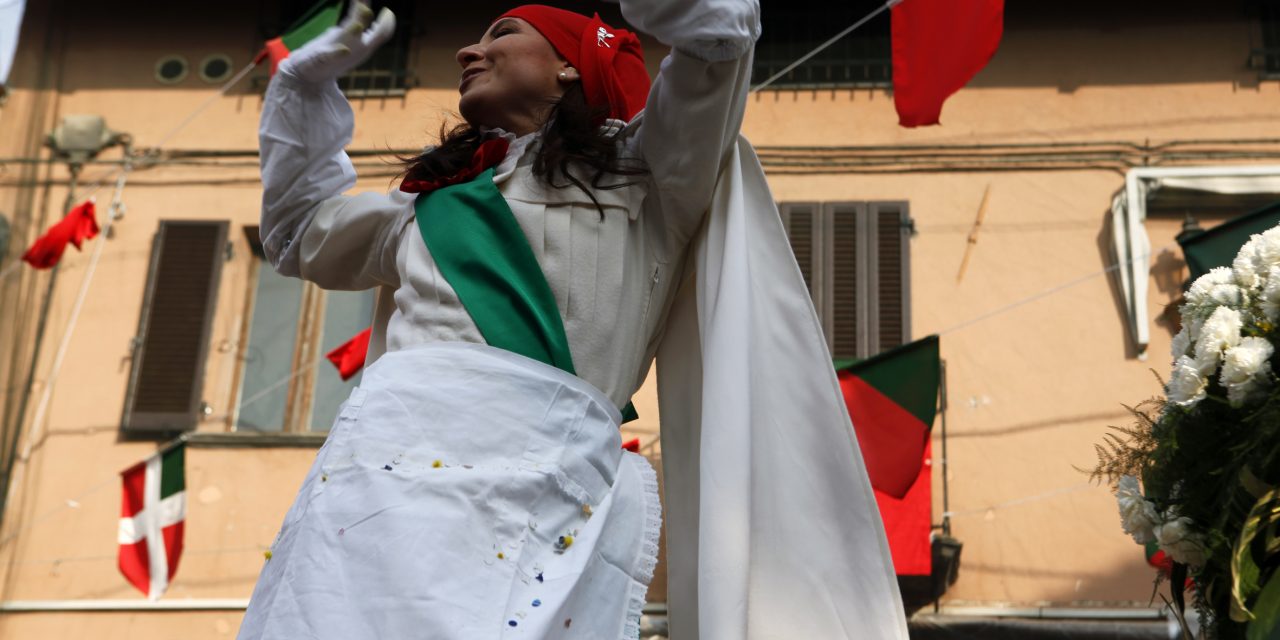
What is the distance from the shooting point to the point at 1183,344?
12.3ft

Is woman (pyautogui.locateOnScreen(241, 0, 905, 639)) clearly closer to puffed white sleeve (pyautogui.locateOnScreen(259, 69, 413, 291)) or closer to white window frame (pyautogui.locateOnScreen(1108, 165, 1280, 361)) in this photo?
puffed white sleeve (pyautogui.locateOnScreen(259, 69, 413, 291))

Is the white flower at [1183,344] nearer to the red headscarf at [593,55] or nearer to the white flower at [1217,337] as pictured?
the white flower at [1217,337]

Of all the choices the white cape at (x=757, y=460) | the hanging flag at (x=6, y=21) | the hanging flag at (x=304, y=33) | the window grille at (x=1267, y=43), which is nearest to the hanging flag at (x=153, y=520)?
the hanging flag at (x=304, y=33)

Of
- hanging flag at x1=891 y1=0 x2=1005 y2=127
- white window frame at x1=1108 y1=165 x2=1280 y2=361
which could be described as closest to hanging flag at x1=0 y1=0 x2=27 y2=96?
hanging flag at x1=891 y1=0 x2=1005 y2=127

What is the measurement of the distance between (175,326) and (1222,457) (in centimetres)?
855

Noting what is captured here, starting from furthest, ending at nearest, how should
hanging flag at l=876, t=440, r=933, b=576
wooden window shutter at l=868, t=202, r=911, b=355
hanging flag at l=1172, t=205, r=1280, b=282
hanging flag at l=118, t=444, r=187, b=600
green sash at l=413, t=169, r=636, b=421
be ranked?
1. wooden window shutter at l=868, t=202, r=911, b=355
2. hanging flag at l=118, t=444, r=187, b=600
3. hanging flag at l=876, t=440, r=933, b=576
4. hanging flag at l=1172, t=205, r=1280, b=282
5. green sash at l=413, t=169, r=636, b=421

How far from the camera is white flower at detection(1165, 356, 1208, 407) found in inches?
138

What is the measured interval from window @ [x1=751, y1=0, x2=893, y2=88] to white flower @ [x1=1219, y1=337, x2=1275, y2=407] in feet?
25.1

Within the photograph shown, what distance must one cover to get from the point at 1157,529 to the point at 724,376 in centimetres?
182

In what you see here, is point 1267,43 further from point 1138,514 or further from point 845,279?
point 1138,514

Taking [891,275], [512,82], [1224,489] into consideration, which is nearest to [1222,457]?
[1224,489]

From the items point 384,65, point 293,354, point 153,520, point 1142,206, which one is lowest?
point 153,520

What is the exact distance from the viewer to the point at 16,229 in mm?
11047

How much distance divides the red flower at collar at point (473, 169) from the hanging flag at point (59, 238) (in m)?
7.25
